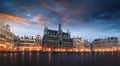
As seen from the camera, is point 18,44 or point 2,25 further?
point 18,44

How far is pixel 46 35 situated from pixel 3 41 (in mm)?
59871

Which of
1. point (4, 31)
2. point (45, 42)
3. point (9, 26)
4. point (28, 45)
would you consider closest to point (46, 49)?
point (45, 42)

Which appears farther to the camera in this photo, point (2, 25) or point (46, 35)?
point (46, 35)

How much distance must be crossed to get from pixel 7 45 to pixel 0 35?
20.5 meters

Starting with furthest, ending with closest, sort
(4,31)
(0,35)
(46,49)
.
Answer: (46,49) < (4,31) < (0,35)

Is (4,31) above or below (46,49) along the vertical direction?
above

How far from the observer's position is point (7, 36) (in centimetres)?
16012

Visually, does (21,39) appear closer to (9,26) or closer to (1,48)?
(9,26)

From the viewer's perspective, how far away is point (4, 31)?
495ft

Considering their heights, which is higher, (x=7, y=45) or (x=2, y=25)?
(x=2, y=25)

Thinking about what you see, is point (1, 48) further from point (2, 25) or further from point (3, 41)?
point (2, 25)

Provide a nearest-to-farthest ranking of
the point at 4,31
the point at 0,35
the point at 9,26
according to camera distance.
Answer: the point at 0,35 < the point at 4,31 < the point at 9,26

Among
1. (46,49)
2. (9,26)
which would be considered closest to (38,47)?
(46,49)

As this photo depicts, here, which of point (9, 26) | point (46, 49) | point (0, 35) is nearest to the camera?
point (0, 35)
